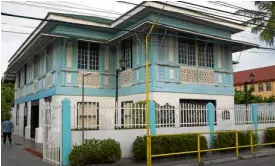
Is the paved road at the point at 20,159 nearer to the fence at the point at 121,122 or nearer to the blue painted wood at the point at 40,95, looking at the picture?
the fence at the point at 121,122

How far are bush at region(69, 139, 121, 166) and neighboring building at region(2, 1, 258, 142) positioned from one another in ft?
12.8

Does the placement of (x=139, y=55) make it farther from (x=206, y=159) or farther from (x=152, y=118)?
(x=206, y=159)

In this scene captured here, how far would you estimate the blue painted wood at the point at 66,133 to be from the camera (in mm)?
10656

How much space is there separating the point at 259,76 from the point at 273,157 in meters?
39.2

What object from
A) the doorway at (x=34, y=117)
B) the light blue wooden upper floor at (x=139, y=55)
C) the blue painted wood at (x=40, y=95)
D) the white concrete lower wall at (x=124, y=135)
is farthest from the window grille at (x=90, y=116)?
the doorway at (x=34, y=117)

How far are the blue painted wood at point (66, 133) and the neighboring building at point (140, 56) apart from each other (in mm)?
4499

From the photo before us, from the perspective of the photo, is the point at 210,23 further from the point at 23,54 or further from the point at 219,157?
the point at 23,54

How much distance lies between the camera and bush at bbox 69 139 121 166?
34.0 ft

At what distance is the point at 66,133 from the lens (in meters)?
10.7

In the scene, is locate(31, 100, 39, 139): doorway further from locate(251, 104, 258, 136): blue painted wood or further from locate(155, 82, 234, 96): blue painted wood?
locate(251, 104, 258, 136): blue painted wood

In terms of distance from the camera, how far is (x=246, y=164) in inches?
445

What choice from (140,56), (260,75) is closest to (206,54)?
(140,56)

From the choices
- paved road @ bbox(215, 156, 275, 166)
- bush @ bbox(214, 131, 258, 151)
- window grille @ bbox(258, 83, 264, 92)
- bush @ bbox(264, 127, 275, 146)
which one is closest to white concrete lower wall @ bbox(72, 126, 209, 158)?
bush @ bbox(214, 131, 258, 151)

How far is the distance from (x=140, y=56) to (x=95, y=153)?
5.96m
